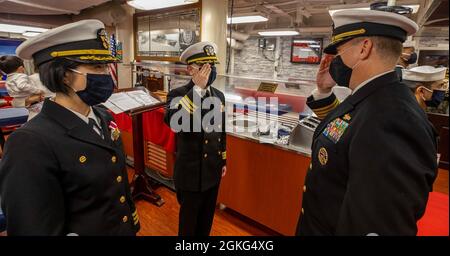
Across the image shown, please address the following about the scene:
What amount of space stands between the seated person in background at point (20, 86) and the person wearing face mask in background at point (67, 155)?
3.26 m

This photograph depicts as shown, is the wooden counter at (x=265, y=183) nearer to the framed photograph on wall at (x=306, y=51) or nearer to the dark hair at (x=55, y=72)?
the dark hair at (x=55, y=72)

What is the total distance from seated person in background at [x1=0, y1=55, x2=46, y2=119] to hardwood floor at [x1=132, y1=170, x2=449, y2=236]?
2.40m

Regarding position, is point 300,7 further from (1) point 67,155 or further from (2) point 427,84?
(1) point 67,155

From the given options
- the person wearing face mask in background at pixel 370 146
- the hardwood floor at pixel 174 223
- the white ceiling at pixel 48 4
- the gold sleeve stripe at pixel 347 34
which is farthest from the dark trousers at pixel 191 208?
the white ceiling at pixel 48 4

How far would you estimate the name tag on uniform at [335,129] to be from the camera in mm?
966

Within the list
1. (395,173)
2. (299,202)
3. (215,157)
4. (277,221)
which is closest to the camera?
(395,173)

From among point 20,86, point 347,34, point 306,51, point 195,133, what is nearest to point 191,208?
point 195,133

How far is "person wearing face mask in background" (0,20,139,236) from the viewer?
826 millimetres

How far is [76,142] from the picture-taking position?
0.96 m

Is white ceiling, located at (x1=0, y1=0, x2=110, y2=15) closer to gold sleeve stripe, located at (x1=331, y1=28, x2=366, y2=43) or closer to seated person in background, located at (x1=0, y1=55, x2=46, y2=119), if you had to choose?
seated person in background, located at (x1=0, y1=55, x2=46, y2=119)

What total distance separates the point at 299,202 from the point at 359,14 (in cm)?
172
